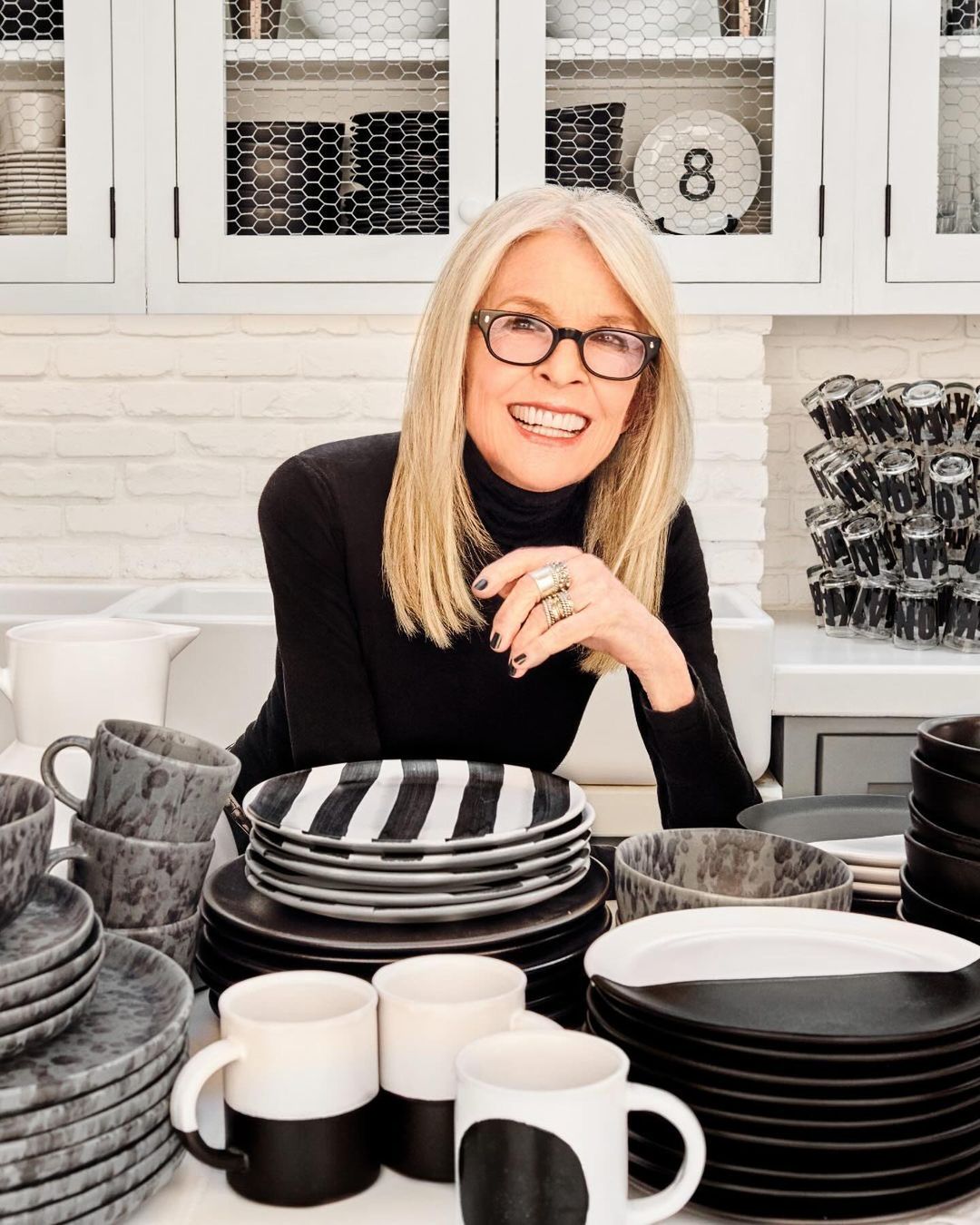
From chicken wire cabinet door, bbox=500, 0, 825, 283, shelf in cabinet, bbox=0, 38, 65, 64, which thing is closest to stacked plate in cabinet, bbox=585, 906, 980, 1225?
chicken wire cabinet door, bbox=500, 0, 825, 283

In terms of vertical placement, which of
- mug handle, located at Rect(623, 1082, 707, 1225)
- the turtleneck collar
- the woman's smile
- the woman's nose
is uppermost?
the woman's nose

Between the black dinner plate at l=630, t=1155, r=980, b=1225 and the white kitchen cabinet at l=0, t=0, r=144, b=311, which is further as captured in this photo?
the white kitchen cabinet at l=0, t=0, r=144, b=311

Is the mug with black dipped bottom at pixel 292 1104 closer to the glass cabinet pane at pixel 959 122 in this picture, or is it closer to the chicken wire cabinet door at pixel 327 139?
the chicken wire cabinet door at pixel 327 139

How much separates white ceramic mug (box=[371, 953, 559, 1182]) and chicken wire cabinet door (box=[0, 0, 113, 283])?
6.36ft

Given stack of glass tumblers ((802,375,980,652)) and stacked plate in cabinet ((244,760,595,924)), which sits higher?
stack of glass tumblers ((802,375,980,652))

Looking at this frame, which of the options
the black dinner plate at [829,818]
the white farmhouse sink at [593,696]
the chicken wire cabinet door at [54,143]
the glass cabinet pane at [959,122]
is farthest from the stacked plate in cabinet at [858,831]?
the chicken wire cabinet door at [54,143]

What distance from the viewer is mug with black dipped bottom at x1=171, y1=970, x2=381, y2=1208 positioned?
592mm

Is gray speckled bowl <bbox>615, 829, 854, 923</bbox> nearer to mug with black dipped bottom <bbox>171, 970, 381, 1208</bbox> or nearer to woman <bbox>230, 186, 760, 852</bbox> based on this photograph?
mug with black dipped bottom <bbox>171, 970, 381, 1208</bbox>

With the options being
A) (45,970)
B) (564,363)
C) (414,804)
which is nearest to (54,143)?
(564,363)

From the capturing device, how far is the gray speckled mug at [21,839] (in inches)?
23.7

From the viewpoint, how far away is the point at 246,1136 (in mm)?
607

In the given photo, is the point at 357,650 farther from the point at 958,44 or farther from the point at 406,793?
the point at 958,44

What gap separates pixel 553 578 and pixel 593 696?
2.47ft

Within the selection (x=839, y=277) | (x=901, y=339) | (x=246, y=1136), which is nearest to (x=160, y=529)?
(x=839, y=277)
